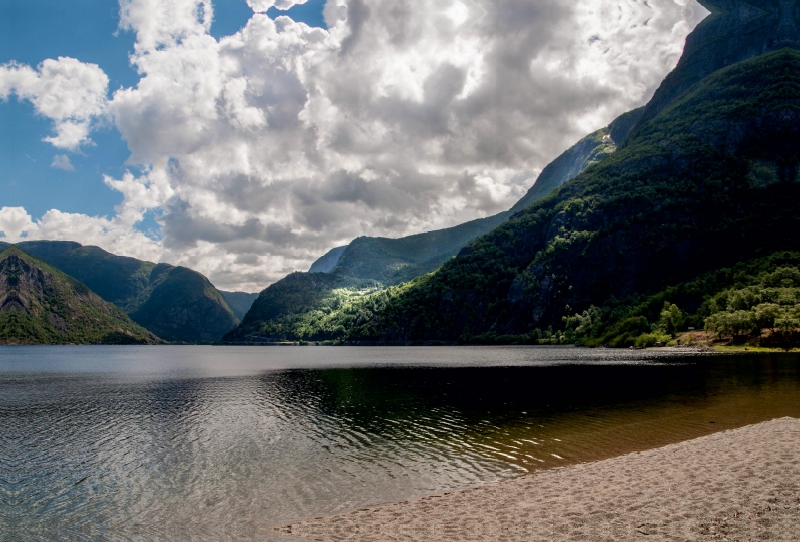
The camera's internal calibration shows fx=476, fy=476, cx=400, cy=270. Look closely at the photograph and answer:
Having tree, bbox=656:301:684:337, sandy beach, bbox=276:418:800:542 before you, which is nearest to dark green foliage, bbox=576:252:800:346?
tree, bbox=656:301:684:337

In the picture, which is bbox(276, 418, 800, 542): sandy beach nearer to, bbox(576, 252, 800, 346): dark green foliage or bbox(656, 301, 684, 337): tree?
bbox(576, 252, 800, 346): dark green foliage

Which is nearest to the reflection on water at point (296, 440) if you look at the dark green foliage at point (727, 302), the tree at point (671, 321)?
the dark green foliage at point (727, 302)

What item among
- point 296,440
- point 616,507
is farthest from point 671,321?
point 616,507

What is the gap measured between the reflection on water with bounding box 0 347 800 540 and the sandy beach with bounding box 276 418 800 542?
2849mm

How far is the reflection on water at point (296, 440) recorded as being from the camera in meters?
22.0

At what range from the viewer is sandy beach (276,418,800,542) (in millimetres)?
15930

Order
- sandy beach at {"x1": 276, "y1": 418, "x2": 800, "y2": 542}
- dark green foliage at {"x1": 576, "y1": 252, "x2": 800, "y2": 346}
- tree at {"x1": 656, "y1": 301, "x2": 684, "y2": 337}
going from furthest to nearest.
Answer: tree at {"x1": 656, "y1": 301, "x2": 684, "y2": 337} < dark green foliage at {"x1": 576, "y1": 252, "x2": 800, "y2": 346} < sandy beach at {"x1": 276, "y1": 418, "x2": 800, "y2": 542}

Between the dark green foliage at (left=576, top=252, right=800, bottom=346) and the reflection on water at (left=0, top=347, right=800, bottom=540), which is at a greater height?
the dark green foliage at (left=576, top=252, right=800, bottom=346)

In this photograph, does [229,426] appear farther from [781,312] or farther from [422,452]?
[781,312]

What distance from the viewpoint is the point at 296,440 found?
36.2m

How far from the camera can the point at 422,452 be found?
31.1 meters

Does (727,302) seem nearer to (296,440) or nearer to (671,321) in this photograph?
(671,321)

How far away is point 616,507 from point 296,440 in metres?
24.5

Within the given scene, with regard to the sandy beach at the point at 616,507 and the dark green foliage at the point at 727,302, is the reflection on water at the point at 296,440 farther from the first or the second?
the dark green foliage at the point at 727,302
